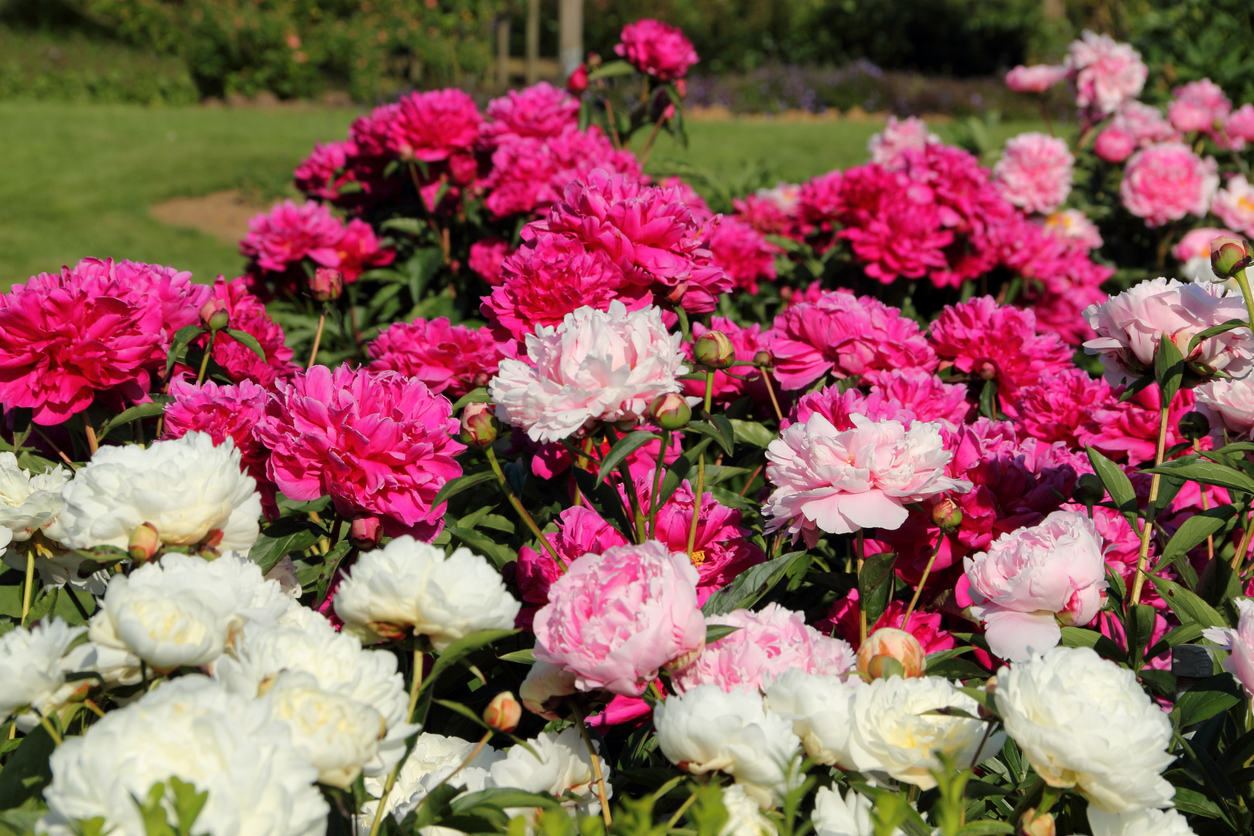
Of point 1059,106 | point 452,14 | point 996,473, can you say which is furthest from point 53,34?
point 996,473

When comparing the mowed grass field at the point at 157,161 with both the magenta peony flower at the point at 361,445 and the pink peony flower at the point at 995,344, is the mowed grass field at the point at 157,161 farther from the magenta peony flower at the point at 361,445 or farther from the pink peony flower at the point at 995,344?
the magenta peony flower at the point at 361,445

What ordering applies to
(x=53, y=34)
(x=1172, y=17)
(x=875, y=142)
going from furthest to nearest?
1. (x=53, y=34)
2. (x=1172, y=17)
3. (x=875, y=142)

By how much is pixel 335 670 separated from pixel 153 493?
0.26m

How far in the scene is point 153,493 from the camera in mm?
919

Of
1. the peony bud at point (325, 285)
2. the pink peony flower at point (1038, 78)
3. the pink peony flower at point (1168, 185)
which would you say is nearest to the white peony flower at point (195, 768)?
the peony bud at point (325, 285)

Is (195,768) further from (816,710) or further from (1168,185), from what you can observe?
(1168,185)

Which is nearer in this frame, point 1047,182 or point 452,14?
point 1047,182

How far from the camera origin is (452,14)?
13.8 metres

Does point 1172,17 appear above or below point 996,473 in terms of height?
above

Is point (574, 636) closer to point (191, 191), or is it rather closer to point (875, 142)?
point (875, 142)

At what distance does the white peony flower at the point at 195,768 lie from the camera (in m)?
0.67

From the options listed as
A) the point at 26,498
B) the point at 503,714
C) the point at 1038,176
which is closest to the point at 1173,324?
the point at 503,714

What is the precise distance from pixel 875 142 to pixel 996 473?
9.05 ft

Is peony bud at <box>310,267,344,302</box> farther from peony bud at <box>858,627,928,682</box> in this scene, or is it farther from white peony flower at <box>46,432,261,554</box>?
peony bud at <box>858,627,928,682</box>
